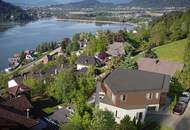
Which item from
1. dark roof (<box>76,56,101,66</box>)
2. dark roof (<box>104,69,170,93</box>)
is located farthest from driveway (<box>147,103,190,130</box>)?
dark roof (<box>76,56,101,66</box>)

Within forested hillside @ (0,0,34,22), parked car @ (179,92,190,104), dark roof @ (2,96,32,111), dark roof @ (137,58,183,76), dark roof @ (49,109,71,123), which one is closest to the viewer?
parked car @ (179,92,190,104)

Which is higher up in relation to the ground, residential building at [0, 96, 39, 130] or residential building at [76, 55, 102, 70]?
residential building at [0, 96, 39, 130]

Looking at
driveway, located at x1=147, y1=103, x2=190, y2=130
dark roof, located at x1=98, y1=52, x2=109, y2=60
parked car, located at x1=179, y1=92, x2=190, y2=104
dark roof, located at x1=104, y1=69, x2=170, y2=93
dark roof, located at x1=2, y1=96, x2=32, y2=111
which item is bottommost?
dark roof, located at x1=98, y1=52, x2=109, y2=60

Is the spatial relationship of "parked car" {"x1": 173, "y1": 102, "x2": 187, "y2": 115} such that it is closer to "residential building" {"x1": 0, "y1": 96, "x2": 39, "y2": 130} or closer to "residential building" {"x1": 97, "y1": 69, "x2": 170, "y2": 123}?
"residential building" {"x1": 97, "y1": 69, "x2": 170, "y2": 123}

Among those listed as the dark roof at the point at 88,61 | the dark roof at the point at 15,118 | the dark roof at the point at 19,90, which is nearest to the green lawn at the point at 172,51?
the dark roof at the point at 88,61

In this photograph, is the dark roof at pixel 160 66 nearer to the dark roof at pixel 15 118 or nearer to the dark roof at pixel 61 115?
the dark roof at pixel 61 115

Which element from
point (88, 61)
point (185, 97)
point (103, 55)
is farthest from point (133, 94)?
point (103, 55)

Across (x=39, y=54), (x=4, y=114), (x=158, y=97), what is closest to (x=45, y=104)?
(x=4, y=114)
